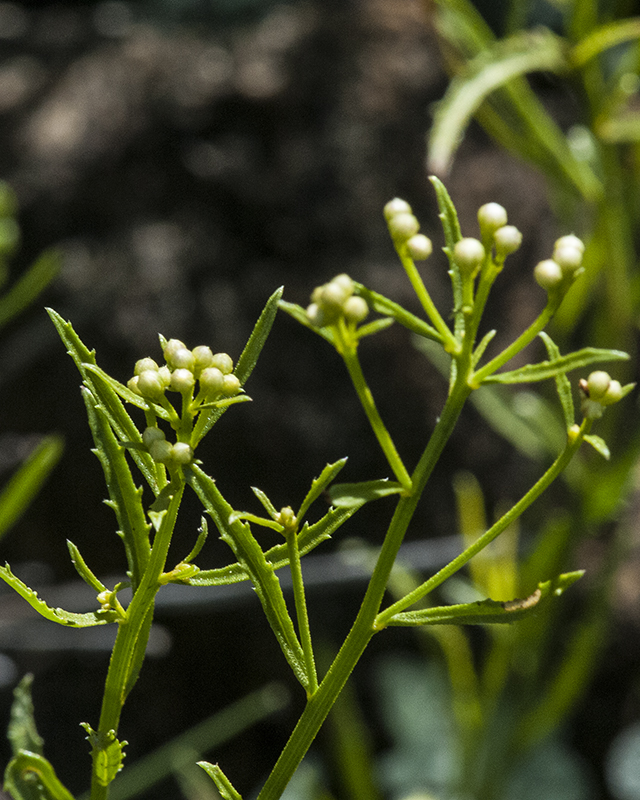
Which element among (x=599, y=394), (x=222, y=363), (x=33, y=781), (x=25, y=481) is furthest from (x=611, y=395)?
(x=25, y=481)

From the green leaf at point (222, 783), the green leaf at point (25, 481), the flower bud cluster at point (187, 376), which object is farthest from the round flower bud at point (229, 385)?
the green leaf at point (25, 481)

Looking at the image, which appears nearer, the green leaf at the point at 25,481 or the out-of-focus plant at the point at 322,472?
the out-of-focus plant at the point at 322,472

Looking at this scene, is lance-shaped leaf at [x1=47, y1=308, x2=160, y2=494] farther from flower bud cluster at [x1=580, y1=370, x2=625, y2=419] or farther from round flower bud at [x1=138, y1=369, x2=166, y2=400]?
flower bud cluster at [x1=580, y1=370, x2=625, y2=419]

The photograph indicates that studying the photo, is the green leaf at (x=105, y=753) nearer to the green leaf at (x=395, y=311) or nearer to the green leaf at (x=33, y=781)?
the green leaf at (x=33, y=781)

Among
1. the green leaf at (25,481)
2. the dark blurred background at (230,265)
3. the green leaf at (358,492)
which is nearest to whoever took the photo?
the green leaf at (358,492)

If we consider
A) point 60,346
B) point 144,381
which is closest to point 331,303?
point 144,381

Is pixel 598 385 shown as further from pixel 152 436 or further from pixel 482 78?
pixel 482 78
